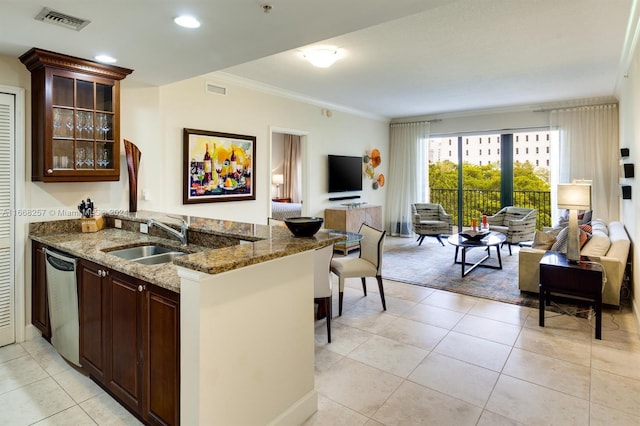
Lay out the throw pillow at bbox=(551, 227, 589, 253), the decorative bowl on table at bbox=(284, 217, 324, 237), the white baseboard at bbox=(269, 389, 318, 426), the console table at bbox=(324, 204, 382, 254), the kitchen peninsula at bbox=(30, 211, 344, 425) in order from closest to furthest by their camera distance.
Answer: the kitchen peninsula at bbox=(30, 211, 344, 425) → the white baseboard at bbox=(269, 389, 318, 426) → the decorative bowl on table at bbox=(284, 217, 324, 237) → the throw pillow at bbox=(551, 227, 589, 253) → the console table at bbox=(324, 204, 382, 254)

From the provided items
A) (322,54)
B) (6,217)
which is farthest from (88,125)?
(322,54)

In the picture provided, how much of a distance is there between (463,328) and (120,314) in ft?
9.28

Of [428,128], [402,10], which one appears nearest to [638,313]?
[402,10]

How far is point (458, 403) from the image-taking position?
2270 millimetres

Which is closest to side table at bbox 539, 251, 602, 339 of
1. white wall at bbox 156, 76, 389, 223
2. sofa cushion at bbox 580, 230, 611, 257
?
sofa cushion at bbox 580, 230, 611, 257

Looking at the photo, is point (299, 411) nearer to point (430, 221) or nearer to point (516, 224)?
point (516, 224)

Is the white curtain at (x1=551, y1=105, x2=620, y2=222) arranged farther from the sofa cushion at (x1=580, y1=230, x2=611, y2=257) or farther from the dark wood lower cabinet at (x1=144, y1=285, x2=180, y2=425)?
the dark wood lower cabinet at (x1=144, y1=285, x2=180, y2=425)

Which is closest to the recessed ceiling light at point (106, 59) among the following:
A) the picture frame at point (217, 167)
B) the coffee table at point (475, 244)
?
the picture frame at point (217, 167)

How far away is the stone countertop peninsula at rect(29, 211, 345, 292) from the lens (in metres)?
1.66

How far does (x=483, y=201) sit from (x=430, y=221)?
1.48m

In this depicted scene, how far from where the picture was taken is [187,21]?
2424 millimetres

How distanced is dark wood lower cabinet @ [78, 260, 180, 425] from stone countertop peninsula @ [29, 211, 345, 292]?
0.07 meters

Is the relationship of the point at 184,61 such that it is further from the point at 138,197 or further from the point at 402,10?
the point at 402,10

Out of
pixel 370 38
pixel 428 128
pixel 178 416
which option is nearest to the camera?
pixel 178 416
